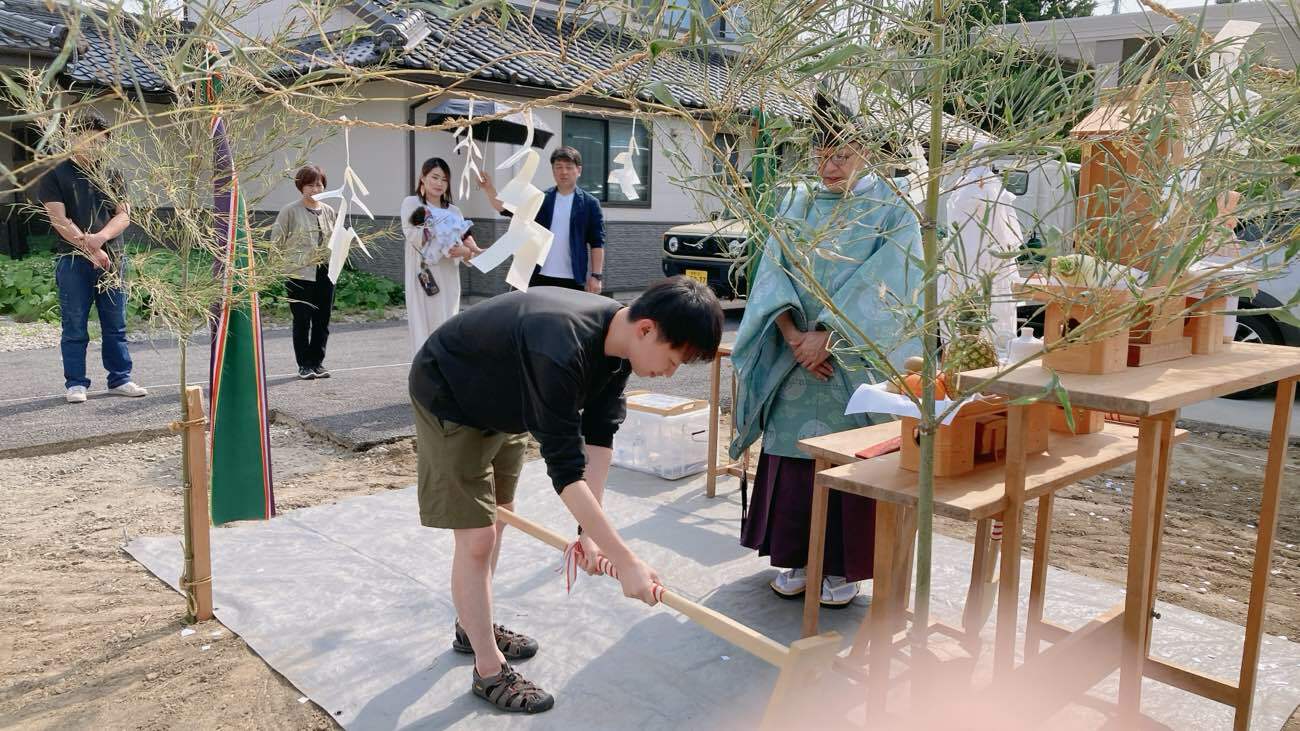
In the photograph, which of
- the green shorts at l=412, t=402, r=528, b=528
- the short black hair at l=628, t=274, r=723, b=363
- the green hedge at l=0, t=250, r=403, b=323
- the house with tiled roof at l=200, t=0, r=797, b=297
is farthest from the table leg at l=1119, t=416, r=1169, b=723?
the green hedge at l=0, t=250, r=403, b=323

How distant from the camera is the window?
42.9 feet

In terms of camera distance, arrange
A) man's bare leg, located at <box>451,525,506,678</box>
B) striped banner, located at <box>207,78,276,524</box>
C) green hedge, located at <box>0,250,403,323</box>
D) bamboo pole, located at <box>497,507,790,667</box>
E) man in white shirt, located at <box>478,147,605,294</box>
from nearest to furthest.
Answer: bamboo pole, located at <box>497,507,790,667</box>, man's bare leg, located at <box>451,525,506,678</box>, striped banner, located at <box>207,78,276,524</box>, man in white shirt, located at <box>478,147,605,294</box>, green hedge, located at <box>0,250,403,323</box>

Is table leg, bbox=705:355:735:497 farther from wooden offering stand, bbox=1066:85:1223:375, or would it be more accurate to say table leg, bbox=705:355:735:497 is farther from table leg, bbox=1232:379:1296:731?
table leg, bbox=1232:379:1296:731

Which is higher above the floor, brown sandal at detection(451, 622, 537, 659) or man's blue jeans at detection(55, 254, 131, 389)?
man's blue jeans at detection(55, 254, 131, 389)

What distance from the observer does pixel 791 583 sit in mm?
3422

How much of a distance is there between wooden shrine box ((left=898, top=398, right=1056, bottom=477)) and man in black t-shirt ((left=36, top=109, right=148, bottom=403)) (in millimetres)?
4748

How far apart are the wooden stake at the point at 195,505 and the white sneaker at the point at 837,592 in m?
2.10

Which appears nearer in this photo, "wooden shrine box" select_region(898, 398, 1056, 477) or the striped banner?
"wooden shrine box" select_region(898, 398, 1056, 477)

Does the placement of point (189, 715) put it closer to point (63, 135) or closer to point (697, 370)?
point (63, 135)

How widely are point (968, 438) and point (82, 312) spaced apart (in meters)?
5.78

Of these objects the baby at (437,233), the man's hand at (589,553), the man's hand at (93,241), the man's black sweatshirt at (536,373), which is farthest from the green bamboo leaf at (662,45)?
the man's hand at (93,241)

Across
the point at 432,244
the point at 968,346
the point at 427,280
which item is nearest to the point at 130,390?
the point at 427,280

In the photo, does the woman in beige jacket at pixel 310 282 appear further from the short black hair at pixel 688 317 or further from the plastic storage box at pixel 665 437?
the short black hair at pixel 688 317

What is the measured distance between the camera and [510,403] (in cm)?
248
